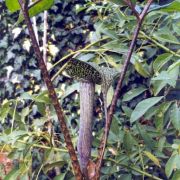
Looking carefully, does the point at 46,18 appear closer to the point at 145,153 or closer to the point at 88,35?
the point at 88,35

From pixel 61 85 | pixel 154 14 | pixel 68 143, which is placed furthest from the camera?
pixel 61 85

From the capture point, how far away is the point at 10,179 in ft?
4.81

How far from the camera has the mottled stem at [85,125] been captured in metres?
0.96

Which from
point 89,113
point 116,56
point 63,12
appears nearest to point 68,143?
point 89,113

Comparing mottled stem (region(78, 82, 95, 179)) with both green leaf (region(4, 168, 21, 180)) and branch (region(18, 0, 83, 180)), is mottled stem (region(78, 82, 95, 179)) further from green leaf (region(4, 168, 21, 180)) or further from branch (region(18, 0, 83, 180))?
green leaf (region(4, 168, 21, 180))

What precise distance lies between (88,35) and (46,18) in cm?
29

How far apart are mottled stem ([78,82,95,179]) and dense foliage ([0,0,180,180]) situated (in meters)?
0.21

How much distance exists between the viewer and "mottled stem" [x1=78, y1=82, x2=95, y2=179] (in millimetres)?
955

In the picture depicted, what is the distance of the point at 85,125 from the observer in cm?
97

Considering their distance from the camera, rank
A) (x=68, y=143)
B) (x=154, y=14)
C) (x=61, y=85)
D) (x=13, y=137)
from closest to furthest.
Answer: (x=68, y=143) < (x=13, y=137) < (x=154, y=14) < (x=61, y=85)

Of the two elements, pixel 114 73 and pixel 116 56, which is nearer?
pixel 114 73

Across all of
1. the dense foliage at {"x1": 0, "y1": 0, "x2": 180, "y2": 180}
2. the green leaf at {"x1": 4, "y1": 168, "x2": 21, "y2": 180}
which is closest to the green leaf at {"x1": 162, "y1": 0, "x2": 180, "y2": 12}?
the dense foliage at {"x1": 0, "y1": 0, "x2": 180, "y2": 180}

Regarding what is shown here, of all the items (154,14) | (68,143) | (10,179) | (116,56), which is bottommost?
(10,179)

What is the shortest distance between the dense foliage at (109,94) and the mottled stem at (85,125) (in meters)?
0.21
